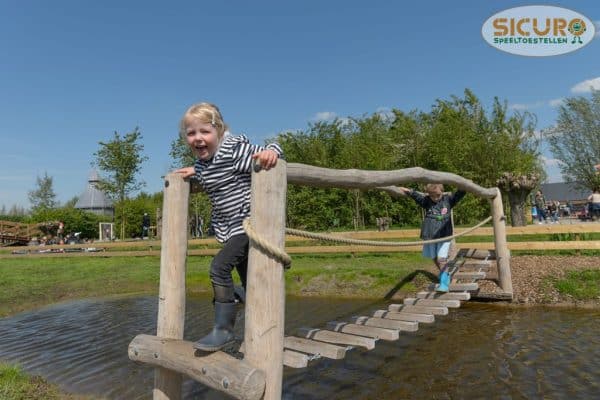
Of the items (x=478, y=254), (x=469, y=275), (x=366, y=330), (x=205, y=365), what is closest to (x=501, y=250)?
(x=478, y=254)

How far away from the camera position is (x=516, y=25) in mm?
13867

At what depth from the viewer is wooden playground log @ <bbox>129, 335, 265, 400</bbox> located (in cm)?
259

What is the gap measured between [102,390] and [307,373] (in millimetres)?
2079

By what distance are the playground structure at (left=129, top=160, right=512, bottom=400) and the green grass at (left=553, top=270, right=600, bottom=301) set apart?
4.56m

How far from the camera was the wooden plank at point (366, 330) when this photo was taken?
4159mm

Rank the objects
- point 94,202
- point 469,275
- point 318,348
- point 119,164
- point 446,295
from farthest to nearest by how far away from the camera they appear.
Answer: point 94,202 → point 119,164 → point 469,275 → point 446,295 → point 318,348

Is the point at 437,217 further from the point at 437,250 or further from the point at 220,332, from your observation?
the point at 220,332

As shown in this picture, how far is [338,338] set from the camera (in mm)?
3941

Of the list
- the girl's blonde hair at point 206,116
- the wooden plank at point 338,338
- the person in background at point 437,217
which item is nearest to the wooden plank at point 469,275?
the person in background at point 437,217

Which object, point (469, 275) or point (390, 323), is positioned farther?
point (469, 275)

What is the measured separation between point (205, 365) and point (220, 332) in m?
0.22

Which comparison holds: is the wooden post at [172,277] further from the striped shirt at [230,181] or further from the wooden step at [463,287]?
the wooden step at [463,287]

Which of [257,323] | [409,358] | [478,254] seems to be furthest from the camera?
[478,254]

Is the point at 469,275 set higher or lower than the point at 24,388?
higher
